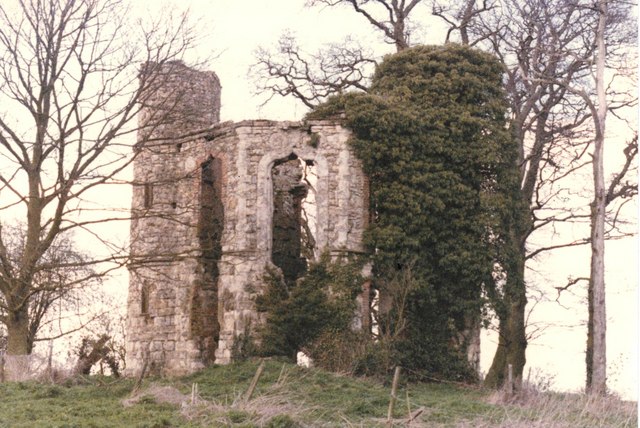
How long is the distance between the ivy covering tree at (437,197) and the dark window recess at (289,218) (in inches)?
88.2

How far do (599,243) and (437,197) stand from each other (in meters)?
3.85

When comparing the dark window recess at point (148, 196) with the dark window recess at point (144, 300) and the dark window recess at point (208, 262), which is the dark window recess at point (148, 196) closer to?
the dark window recess at point (208, 262)

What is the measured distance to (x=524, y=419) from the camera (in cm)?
1669

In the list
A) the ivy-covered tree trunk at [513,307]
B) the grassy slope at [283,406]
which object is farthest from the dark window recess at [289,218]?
the ivy-covered tree trunk at [513,307]

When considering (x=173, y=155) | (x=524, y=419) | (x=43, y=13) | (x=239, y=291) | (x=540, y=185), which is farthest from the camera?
(x=540, y=185)

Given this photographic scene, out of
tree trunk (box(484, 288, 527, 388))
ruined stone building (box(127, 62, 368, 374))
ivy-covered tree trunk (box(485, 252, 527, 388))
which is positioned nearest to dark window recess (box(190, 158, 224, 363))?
ruined stone building (box(127, 62, 368, 374))

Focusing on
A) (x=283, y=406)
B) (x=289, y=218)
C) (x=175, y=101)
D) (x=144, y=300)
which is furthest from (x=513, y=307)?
(x=283, y=406)

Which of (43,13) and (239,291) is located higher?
(43,13)

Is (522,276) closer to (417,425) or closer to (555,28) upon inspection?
(555,28)

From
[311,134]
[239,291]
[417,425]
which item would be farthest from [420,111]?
[417,425]

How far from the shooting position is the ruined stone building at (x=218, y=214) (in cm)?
2350

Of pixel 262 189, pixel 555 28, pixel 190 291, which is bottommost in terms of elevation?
pixel 190 291

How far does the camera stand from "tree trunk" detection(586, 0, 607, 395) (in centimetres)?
2302

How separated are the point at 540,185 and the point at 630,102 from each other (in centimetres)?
320
